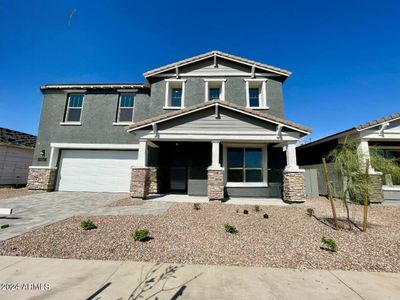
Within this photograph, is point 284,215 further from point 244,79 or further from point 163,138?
point 244,79

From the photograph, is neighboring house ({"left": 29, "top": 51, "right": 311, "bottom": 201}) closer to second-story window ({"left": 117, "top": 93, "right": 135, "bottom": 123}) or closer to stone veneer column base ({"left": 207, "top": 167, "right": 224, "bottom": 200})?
second-story window ({"left": 117, "top": 93, "right": 135, "bottom": 123})

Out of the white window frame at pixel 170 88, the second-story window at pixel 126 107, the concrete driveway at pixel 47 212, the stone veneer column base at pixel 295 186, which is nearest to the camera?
the concrete driveway at pixel 47 212

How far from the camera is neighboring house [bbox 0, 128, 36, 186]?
14.5 meters

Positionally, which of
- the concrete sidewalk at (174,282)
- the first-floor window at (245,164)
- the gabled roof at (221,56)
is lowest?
the concrete sidewalk at (174,282)

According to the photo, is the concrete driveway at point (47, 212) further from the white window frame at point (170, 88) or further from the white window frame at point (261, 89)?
the white window frame at point (261, 89)

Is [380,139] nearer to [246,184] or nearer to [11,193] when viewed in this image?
[246,184]

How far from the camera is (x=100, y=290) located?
109 inches

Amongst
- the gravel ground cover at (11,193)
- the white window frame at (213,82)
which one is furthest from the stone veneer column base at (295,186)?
the gravel ground cover at (11,193)

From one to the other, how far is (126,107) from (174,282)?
40.8 feet

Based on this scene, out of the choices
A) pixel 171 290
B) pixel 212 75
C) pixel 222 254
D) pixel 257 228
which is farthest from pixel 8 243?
pixel 212 75

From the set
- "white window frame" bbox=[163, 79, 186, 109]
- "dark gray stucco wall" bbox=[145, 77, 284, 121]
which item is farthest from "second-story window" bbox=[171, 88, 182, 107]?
"dark gray stucco wall" bbox=[145, 77, 284, 121]

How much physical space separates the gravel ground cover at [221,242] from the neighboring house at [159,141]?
4.86m

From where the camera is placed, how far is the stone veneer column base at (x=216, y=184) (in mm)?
9219

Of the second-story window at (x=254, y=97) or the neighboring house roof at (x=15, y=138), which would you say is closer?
the second-story window at (x=254, y=97)
